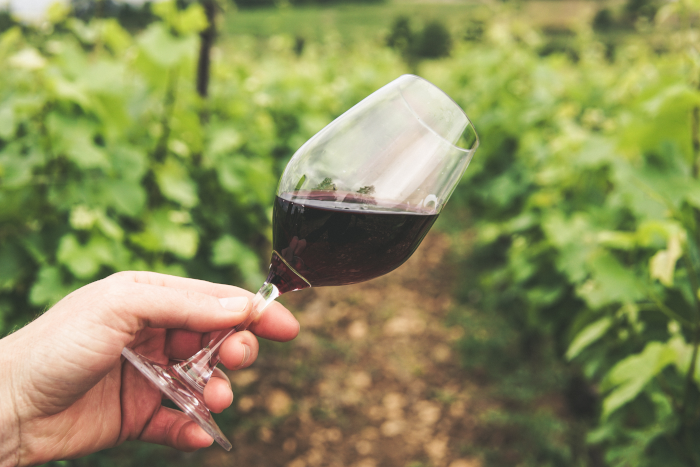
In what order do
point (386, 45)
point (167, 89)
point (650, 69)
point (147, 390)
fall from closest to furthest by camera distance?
point (147, 390)
point (167, 89)
point (650, 69)
point (386, 45)

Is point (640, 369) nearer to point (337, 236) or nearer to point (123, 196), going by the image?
point (337, 236)

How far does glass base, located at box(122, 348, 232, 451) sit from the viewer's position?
3.48 feet

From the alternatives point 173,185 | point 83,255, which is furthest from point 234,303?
point 173,185

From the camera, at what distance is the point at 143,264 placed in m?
2.09

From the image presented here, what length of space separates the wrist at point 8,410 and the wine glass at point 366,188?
9.4 inches

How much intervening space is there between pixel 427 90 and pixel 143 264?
1497mm

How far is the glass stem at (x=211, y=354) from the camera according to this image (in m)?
1.14

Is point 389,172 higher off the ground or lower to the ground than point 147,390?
higher

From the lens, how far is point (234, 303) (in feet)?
3.72

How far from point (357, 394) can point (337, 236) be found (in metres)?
2.70

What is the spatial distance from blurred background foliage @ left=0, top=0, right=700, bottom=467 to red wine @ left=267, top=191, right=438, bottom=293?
819 mm

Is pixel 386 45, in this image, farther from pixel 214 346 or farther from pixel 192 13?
pixel 214 346

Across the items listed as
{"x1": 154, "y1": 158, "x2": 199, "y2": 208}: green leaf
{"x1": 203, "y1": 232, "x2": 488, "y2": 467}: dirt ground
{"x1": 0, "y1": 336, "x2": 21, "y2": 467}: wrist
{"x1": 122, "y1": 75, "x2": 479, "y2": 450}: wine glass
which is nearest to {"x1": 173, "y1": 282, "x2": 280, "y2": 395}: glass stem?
{"x1": 122, "y1": 75, "x2": 479, "y2": 450}: wine glass

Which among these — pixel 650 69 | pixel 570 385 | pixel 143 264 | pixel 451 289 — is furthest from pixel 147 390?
pixel 650 69
